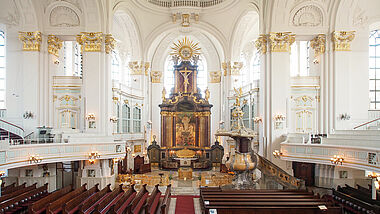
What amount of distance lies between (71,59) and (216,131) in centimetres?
1461

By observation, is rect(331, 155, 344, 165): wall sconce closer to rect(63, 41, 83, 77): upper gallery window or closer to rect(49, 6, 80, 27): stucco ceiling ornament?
rect(49, 6, 80, 27): stucco ceiling ornament

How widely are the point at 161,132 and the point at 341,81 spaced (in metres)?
16.6

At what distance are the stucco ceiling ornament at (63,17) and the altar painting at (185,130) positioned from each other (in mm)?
13239

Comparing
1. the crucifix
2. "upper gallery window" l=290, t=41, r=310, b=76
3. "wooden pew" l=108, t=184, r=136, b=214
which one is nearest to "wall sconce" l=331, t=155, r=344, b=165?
"wooden pew" l=108, t=184, r=136, b=214

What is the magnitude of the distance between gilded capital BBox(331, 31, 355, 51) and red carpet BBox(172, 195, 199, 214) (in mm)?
14364

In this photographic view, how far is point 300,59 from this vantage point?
24.9 m

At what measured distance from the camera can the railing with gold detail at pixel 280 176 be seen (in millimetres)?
13702

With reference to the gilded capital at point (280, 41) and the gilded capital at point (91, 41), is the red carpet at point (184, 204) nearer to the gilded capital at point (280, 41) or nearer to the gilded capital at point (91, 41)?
the gilded capital at point (91, 41)

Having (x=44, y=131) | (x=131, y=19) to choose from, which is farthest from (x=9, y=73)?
(x=131, y=19)

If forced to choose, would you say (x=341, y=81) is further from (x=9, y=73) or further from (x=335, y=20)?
(x=9, y=73)

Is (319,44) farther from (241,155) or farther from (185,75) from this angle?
(185,75)

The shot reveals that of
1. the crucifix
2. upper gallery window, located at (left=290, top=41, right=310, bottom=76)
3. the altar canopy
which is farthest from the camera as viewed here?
the crucifix

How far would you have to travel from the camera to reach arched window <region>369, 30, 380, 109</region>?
20.4 meters

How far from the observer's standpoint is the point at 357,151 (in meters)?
12.8
